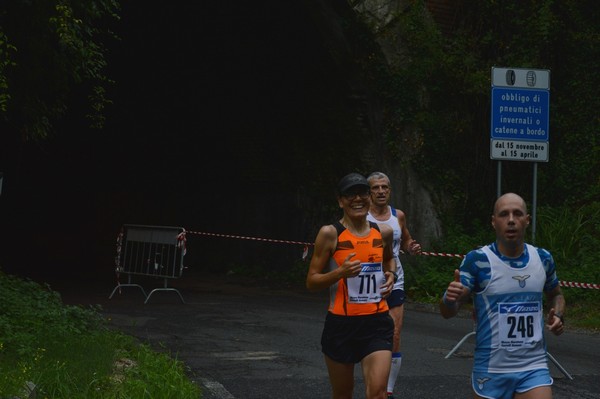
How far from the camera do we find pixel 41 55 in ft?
38.8

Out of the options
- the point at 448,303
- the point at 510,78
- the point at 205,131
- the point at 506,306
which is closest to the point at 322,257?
the point at 448,303

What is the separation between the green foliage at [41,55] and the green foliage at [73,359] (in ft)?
7.83

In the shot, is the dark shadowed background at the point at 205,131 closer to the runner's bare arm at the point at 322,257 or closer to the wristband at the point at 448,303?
the runner's bare arm at the point at 322,257

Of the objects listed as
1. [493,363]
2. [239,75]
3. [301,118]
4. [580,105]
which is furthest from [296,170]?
[493,363]

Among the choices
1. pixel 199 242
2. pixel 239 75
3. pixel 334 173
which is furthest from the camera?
pixel 199 242

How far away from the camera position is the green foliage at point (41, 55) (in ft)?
36.1

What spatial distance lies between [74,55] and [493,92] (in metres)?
6.03

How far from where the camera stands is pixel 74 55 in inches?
488

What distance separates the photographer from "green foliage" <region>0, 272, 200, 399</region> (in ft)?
22.6

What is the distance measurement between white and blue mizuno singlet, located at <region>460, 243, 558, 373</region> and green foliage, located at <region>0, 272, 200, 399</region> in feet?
9.75

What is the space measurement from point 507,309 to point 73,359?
402 cm

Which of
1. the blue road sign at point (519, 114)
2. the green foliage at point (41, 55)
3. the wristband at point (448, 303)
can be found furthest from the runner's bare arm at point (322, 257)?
the blue road sign at point (519, 114)

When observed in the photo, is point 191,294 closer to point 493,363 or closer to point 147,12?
point 147,12

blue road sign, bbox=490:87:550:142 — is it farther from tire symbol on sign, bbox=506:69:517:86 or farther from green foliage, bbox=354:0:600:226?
green foliage, bbox=354:0:600:226
